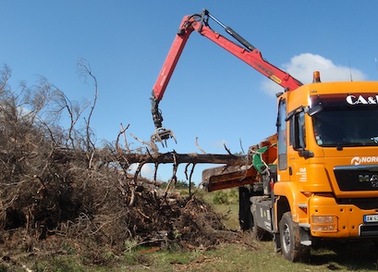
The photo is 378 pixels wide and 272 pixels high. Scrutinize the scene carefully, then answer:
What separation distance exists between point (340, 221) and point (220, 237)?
193 inches

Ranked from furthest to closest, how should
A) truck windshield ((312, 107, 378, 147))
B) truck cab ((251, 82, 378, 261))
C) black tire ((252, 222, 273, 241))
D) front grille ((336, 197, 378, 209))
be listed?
1. black tire ((252, 222, 273, 241))
2. truck windshield ((312, 107, 378, 147))
3. front grille ((336, 197, 378, 209))
4. truck cab ((251, 82, 378, 261))

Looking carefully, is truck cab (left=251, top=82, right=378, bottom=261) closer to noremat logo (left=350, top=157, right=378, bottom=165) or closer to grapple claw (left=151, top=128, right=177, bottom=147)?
noremat logo (left=350, top=157, right=378, bottom=165)

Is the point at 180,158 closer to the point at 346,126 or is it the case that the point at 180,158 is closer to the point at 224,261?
the point at 224,261

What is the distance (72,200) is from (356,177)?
7.05 metres

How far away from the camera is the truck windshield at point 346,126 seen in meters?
9.38

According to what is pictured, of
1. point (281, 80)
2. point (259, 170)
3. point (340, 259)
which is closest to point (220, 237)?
point (259, 170)

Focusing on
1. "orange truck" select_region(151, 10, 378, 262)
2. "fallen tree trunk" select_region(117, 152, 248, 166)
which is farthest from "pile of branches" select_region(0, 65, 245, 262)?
"orange truck" select_region(151, 10, 378, 262)

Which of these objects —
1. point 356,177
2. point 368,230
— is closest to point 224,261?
point 368,230

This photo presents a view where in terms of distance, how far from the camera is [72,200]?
42.0 feet

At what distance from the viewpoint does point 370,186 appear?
9.22 meters

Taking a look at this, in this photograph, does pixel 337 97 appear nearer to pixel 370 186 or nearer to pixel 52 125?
pixel 370 186

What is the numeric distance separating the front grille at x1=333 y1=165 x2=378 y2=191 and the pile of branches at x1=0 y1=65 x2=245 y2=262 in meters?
4.71

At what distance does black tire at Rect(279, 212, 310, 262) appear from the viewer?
9.98m

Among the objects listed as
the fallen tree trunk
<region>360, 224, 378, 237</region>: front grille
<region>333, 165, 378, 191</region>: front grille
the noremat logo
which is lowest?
<region>360, 224, 378, 237</region>: front grille
